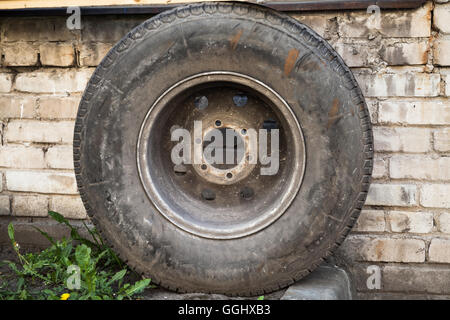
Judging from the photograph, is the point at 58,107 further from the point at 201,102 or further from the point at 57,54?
the point at 201,102

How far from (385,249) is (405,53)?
958 millimetres

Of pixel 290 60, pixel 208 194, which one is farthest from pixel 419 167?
pixel 208 194

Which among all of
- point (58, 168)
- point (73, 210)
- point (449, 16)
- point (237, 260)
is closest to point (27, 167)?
point (58, 168)

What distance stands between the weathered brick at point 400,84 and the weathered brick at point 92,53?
1.30 metres

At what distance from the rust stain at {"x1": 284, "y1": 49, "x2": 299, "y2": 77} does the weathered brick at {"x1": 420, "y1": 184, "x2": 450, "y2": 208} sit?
3.19ft

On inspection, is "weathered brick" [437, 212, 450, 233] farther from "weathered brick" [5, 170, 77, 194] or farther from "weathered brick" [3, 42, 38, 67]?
"weathered brick" [3, 42, 38, 67]

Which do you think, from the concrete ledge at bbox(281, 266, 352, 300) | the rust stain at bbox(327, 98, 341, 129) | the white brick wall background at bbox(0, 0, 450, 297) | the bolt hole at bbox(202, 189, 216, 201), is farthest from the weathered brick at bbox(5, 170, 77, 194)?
the rust stain at bbox(327, 98, 341, 129)

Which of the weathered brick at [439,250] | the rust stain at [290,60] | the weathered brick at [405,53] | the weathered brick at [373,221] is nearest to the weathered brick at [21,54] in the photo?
the rust stain at [290,60]

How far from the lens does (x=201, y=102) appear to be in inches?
80.3

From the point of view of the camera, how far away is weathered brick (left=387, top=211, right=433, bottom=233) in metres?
2.23

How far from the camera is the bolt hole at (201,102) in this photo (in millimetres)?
2031

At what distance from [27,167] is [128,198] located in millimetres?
947

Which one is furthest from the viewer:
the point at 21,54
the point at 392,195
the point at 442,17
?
the point at 21,54

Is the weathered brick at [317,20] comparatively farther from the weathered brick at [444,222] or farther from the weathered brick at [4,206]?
the weathered brick at [4,206]
